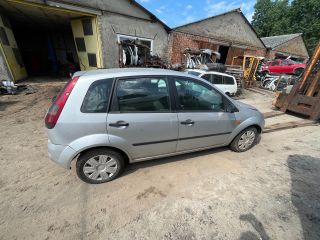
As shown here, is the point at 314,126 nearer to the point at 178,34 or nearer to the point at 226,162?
the point at 226,162

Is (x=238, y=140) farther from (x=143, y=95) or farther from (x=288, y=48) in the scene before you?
(x=288, y=48)

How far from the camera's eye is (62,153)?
222 cm

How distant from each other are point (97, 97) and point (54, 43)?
52.2 ft

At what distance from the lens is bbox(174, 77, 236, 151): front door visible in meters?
2.63

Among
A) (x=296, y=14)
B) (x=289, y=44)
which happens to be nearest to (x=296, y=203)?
(x=289, y=44)

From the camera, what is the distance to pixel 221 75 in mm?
7738

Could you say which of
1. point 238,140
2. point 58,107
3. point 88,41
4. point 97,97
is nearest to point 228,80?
point 238,140

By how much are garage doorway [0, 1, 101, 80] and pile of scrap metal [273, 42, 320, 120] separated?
881 cm

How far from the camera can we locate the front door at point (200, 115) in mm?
2629

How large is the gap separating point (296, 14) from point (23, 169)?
50.5 metres

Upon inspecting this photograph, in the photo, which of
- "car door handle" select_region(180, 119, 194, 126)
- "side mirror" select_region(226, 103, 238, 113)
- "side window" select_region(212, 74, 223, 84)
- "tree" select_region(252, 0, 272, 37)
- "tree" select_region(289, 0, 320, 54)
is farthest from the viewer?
"tree" select_region(252, 0, 272, 37)

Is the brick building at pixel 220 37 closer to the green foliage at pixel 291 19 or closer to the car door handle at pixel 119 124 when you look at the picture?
the car door handle at pixel 119 124

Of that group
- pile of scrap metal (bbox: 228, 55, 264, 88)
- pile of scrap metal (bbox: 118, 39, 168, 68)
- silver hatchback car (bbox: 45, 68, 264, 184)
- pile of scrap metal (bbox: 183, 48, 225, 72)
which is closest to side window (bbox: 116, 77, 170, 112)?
silver hatchback car (bbox: 45, 68, 264, 184)

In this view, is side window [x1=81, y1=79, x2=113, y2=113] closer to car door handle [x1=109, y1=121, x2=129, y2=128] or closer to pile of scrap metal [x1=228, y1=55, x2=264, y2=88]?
car door handle [x1=109, y1=121, x2=129, y2=128]
